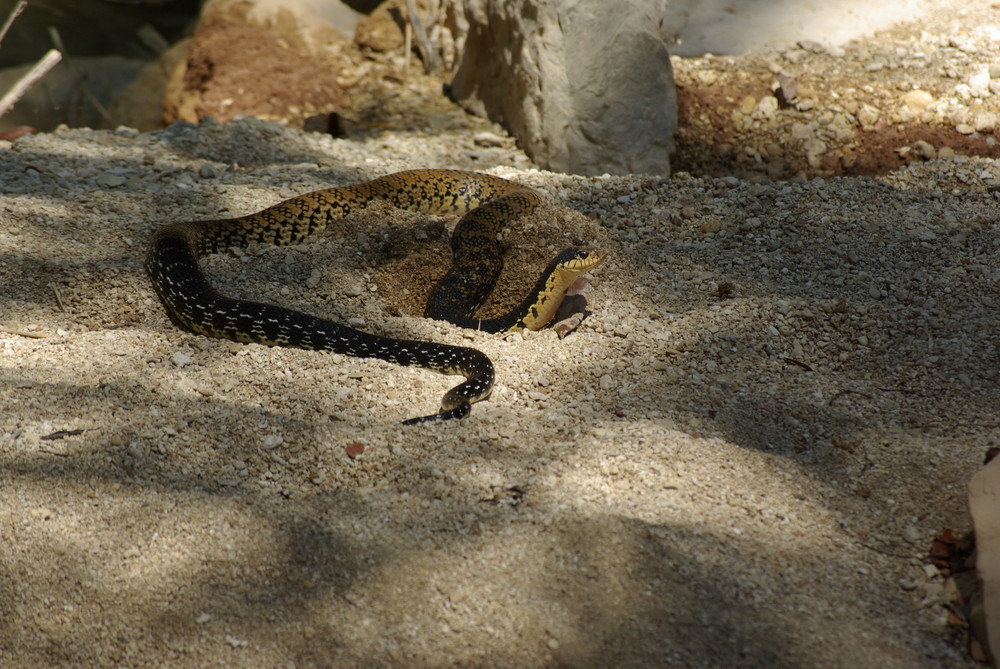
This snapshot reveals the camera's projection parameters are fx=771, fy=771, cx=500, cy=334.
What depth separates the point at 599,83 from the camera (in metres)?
6.31

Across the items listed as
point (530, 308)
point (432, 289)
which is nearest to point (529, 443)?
point (530, 308)

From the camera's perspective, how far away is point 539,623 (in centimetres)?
237

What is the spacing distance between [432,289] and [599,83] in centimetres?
264

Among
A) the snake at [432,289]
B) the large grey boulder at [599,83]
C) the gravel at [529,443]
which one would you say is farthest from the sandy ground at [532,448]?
the large grey boulder at [599,83]

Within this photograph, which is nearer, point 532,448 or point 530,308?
point 532,448

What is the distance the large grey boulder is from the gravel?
3.57ft

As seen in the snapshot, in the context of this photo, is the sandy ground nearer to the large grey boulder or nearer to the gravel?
the gravel

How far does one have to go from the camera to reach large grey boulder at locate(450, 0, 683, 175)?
6266 mm

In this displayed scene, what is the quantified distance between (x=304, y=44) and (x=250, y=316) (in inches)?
237

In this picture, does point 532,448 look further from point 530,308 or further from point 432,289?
point 432,289

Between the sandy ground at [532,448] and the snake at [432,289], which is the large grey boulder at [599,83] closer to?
the snake at [432,289]

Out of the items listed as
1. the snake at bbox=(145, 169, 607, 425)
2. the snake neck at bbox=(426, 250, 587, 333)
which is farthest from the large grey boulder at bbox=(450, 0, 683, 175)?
the snake neck at bbox=(426, 250, 587, 333)

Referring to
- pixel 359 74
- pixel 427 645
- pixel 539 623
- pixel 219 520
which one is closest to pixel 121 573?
pixel 219 520

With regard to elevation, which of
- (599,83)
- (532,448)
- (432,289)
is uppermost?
(599,83)
